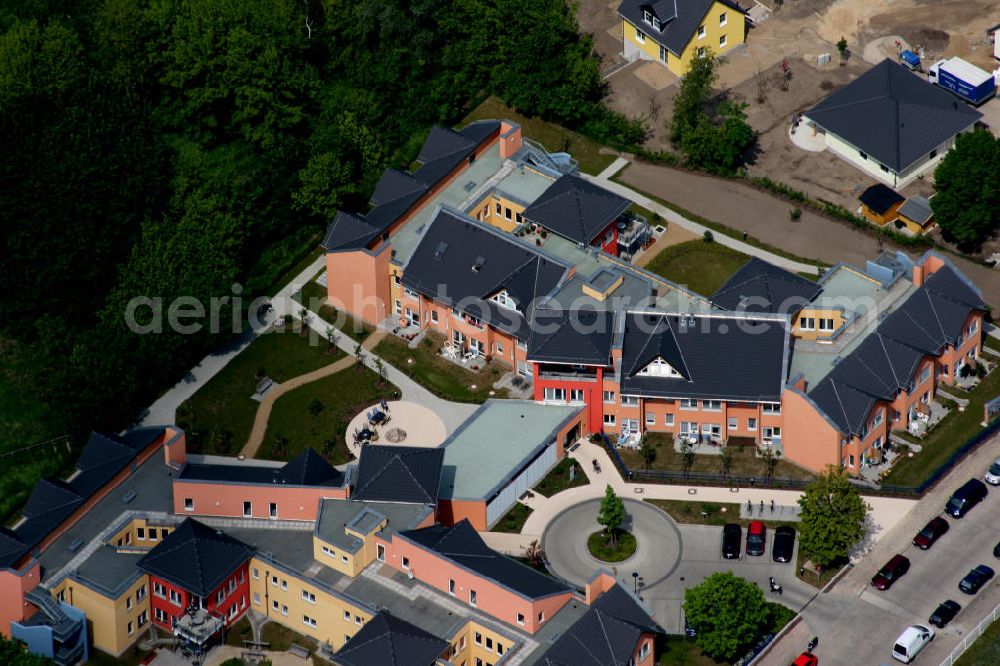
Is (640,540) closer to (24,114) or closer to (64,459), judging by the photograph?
(64,459)

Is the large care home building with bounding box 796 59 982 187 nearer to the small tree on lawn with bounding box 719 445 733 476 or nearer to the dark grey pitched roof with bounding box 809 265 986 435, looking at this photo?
the dark grey pitched roof with bounding box 809 265 986 435

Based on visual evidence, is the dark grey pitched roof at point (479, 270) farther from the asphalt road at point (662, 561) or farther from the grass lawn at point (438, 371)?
the asphalt road at point (662, 561)


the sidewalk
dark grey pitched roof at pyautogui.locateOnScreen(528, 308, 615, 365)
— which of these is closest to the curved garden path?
dark grey pitched roof at pyautogui.locateOnScreen(528, 308, 615, 365)

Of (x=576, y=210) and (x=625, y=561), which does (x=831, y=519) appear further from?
(x=576, y=210)

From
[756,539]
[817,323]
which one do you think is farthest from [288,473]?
[817,323]

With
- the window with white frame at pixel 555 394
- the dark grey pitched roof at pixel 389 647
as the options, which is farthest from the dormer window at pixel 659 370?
the dark grey pitched roof at pixel 389 647

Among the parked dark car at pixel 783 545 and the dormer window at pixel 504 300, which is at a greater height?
the dormer window at pixel 504 300
